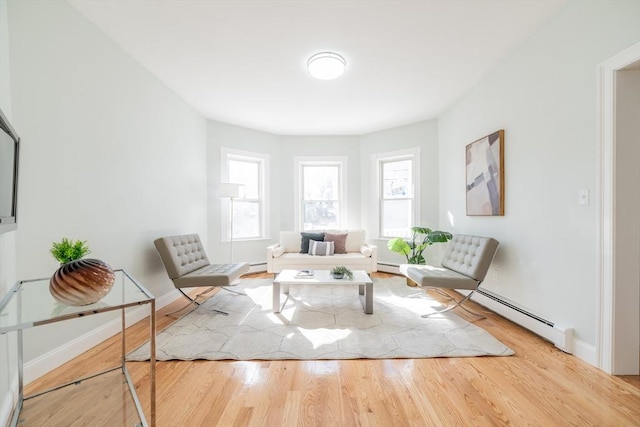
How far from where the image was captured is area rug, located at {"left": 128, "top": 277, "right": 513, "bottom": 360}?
2.07m

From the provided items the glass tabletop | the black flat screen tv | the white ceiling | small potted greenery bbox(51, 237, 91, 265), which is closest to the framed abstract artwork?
the white ceiling

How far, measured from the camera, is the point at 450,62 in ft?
9.04

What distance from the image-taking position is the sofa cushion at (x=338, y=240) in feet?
14.6

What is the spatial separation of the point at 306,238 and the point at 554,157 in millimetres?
3338

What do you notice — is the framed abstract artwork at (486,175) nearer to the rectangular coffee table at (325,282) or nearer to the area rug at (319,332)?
the area rug at (319,332)

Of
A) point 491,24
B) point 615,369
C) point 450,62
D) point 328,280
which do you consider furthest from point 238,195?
point 615,369

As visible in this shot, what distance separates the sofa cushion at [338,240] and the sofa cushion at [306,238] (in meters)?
0.10

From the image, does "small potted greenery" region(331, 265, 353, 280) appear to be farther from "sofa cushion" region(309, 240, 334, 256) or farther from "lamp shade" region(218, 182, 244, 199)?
"lamp shade" region(218, 182, 244, 199)

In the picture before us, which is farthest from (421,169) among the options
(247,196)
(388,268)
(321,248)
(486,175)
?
(247,196)

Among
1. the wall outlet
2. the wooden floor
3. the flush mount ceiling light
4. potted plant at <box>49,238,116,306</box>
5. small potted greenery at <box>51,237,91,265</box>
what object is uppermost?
the flush mount ceiling light

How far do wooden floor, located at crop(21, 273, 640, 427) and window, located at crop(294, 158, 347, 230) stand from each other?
3.42 metres

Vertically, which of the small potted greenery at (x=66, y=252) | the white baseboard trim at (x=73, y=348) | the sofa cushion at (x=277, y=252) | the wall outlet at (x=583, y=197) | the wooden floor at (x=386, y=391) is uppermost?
the wall outlet at (x=583, y=197)

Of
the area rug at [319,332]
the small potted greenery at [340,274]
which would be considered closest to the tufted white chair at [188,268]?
the area rug at [319,332]

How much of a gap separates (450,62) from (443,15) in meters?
0.78
